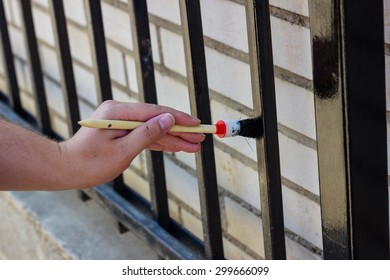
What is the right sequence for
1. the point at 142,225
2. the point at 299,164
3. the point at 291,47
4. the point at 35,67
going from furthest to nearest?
1. the point at 35,67
2. the point at 142,225
3. the point at 299,164
4. the point at 291,47

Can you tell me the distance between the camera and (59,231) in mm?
2385

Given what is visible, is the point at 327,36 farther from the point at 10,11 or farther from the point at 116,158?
the point at 10,11

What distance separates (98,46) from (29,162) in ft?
2.01

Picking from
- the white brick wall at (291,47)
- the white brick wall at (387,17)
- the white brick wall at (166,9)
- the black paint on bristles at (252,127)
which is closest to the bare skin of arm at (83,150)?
the black paint on bristles at (252,127)

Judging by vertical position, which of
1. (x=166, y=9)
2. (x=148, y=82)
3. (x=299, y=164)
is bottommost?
(x=299, y=164)

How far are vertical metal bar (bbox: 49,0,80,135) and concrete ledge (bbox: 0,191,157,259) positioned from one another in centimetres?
23

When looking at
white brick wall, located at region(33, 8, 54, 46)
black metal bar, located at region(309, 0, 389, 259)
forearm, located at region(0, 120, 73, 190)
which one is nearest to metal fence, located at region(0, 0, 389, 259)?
black metal bar, located at region(309, 0, 389, 259)

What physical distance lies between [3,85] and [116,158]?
70.1 inches

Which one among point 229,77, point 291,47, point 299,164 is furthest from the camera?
point 229,77

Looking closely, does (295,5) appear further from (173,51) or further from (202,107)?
(173,51)

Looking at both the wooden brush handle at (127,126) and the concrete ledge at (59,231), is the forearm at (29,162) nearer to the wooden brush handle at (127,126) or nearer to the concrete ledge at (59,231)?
the wooden brush handle at (127,126)

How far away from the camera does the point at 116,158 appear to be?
4.99 ft

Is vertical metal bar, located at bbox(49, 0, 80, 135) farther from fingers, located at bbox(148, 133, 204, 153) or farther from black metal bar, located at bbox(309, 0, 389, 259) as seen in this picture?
black metal bar, located at bbox(309, 0, 389, 259)

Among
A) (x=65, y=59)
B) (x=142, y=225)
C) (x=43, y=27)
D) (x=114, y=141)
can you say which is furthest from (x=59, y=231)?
(x=114, y=141)
